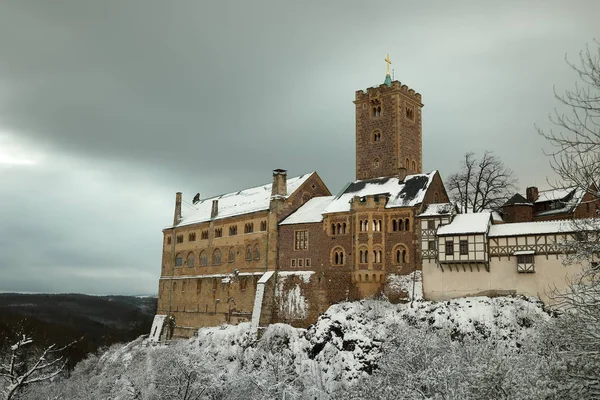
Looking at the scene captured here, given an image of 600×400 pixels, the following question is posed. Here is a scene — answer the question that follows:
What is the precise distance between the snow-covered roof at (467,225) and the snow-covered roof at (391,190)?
3.24 meters

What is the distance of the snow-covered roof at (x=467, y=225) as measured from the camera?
4153 cm

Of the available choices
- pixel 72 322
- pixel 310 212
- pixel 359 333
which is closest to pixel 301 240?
pixel 310 212

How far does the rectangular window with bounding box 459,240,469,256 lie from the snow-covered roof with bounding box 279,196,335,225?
12.6m

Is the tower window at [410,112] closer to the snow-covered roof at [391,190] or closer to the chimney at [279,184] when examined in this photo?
the snow-covered roof at [391,190]

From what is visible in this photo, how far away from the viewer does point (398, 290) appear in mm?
44312

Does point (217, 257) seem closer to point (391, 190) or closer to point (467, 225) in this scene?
point (391, 190)

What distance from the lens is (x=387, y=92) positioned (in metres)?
53.9

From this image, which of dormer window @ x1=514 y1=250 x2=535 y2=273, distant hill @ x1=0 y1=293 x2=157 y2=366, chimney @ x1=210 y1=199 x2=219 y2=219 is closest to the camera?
dormer window @ x1=514 y1=250 x2=535 y2=273

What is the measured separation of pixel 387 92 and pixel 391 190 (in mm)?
10758

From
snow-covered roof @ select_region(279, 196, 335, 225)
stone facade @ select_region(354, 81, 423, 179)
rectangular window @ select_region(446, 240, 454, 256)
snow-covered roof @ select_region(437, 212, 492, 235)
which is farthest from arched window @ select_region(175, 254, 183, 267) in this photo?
rectangular window @ select_region(446, 240, 454, 256)

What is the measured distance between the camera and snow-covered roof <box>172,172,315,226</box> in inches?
2207

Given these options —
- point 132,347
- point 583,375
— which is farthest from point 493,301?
point 132,347

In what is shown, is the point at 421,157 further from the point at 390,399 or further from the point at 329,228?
the point at 390,399

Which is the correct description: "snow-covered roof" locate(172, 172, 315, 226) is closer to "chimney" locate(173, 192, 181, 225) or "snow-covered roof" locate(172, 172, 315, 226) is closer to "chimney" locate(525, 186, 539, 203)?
"chimney" locate(173, 192, 181, 225)
